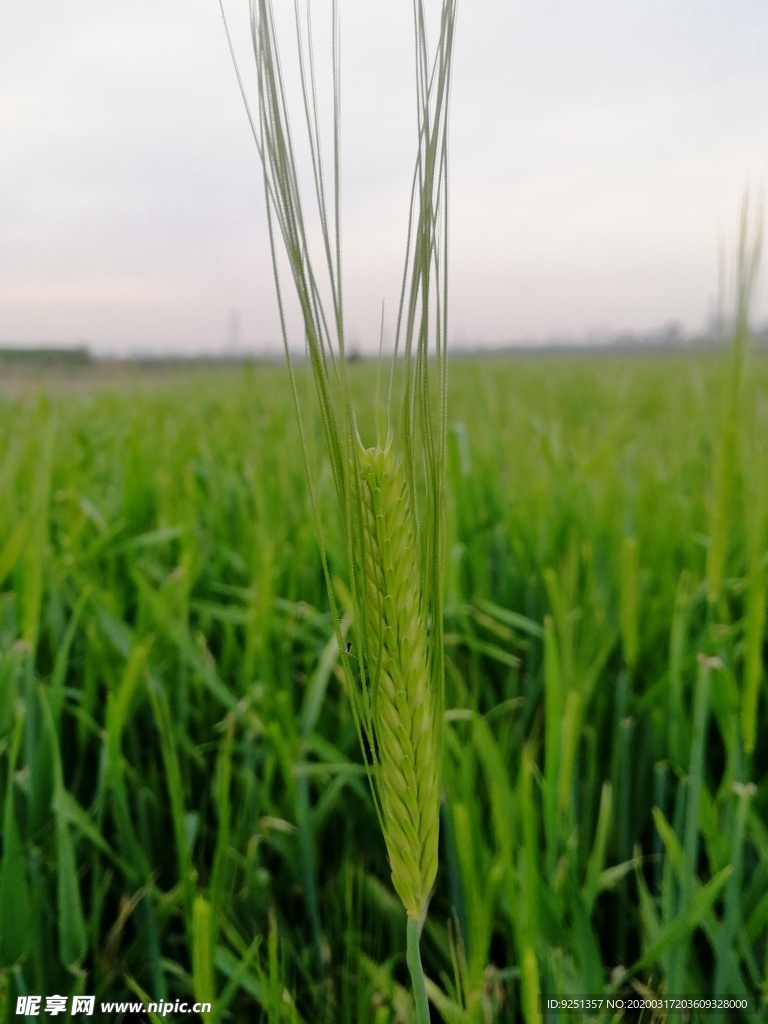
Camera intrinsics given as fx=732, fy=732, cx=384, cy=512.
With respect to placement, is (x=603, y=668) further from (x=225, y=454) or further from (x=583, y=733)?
(x=225, y=454)

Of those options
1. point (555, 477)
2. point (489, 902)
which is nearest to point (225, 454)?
point (555, 477)

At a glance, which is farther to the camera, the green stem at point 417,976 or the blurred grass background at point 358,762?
the blurred grass background at point 358,762

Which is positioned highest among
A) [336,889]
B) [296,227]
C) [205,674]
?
[296,227]

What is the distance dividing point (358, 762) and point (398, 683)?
41 cm

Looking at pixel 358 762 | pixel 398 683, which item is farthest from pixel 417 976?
pixel 358 762

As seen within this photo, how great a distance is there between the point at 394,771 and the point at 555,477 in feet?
2.49

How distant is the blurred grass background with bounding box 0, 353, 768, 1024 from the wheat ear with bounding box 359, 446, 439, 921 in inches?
3.8

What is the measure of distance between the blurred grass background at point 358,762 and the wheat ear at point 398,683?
10 cm

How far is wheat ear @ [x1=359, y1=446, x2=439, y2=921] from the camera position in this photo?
0.29 metres

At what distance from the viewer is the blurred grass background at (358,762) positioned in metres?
0.45

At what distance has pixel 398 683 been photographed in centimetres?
29

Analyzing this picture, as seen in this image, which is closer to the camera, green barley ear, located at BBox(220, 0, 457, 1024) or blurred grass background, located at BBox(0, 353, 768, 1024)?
green barley ear, located at BBox(220, 0, 457, 1024)

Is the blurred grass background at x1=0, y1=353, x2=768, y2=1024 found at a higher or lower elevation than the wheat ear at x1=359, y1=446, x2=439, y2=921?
lower

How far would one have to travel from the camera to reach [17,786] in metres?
0.56
